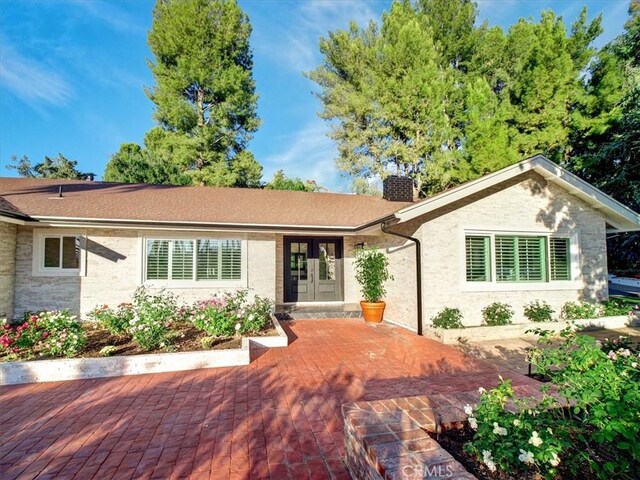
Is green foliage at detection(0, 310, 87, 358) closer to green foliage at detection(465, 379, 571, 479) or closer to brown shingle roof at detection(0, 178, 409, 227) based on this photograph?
brown shingle roof at detection(0, 178, 409, 227)

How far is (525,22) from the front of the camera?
19312mm

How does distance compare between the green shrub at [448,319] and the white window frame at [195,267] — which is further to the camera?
the white window frame at [195,267]

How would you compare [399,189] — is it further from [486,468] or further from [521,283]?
[486,468]

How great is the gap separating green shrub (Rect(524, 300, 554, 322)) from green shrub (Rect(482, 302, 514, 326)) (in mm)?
546

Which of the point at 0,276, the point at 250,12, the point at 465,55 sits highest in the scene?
the point at 250,12

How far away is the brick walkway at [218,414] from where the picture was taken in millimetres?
3000

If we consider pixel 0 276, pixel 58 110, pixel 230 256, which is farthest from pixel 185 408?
pixel 58 110

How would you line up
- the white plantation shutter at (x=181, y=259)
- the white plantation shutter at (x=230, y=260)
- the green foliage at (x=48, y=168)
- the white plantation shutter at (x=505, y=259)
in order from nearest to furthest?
the white plantation shutter at (x=505, y=259) → the white plantation shutter at (x=181, y=259) → the white plantation shutter at (x=230, y=260) → the green foliage at (x=48, y=168)

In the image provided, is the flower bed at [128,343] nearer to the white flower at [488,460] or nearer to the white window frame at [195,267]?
the white window frame at [195,267]

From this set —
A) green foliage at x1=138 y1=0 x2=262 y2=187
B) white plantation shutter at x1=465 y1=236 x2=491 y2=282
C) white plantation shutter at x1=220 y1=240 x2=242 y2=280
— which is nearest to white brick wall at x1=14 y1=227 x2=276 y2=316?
white plantation shutter at x1=220 y1=240 x2=242 y2=280

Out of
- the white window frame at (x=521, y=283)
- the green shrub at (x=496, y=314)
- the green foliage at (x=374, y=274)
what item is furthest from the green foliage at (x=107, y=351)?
the green shrub at (x=496, y=314)

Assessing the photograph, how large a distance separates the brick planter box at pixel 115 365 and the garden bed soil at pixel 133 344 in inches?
11.1

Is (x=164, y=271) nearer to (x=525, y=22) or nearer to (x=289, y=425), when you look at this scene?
(x=289, y=425)

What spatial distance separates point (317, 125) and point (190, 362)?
62.1ft
